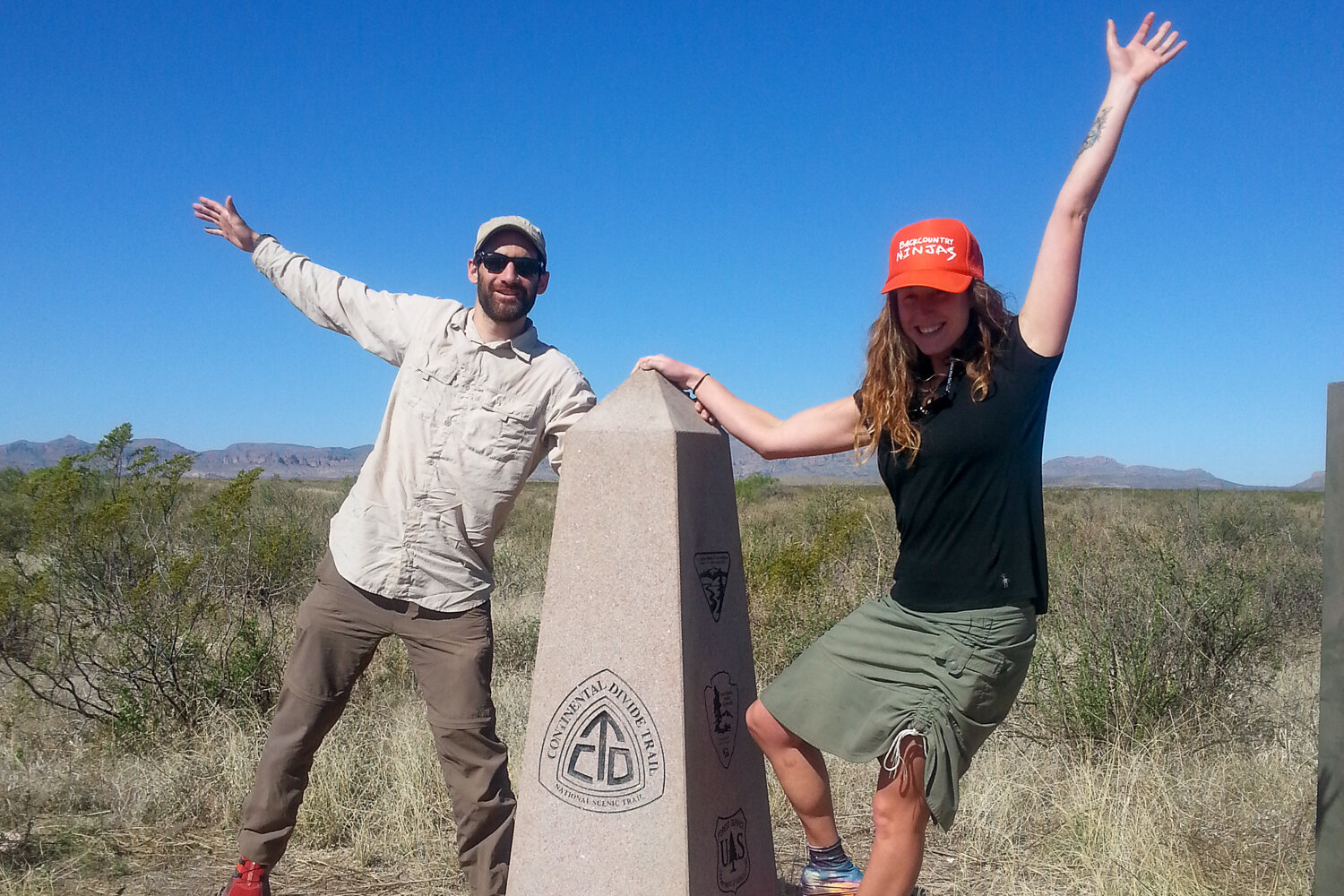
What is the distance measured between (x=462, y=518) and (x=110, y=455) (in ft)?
11.0

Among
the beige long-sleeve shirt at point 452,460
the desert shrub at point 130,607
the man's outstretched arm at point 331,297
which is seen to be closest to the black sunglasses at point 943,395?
the beige long-sleeve shirt at point 452,460

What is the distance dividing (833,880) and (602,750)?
2.17 feet

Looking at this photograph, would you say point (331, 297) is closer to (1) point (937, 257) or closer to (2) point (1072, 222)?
(1) point (937, 257)

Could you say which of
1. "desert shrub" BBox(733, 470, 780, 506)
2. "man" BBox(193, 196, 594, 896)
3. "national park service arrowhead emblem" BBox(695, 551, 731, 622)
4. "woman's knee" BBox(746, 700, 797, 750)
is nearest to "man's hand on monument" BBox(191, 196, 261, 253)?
"man" BBox(193, 196, 594, 896)

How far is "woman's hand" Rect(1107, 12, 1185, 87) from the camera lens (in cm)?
205

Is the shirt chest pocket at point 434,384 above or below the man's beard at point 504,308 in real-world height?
below

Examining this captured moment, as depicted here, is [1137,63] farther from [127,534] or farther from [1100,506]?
[1100,506]

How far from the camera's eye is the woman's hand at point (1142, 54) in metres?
2.05

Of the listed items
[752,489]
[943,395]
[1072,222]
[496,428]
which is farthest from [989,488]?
[752,489]

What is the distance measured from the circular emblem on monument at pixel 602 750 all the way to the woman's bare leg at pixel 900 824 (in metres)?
0.56

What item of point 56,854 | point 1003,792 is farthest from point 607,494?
point 56,854

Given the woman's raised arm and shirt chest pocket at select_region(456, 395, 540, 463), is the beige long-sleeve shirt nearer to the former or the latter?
shirt chest pocket at select_region(456, 395, 540, 463)

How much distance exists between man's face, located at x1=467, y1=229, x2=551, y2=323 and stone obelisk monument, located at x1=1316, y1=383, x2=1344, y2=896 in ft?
7.24

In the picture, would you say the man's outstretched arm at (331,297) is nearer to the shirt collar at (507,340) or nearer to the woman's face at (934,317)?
the shirt collar at (507,340)
